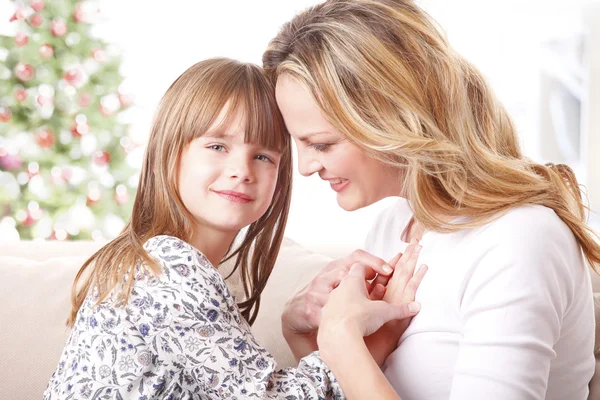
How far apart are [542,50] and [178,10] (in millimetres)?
3019

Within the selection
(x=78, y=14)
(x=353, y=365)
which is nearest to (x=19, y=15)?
(x=78, y=14)

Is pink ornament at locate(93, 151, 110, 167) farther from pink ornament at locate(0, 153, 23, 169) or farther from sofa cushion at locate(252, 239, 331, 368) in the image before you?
sofa cushion at locate(252, 239, 331, 368)

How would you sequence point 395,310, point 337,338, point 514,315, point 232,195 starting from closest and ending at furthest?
point 514,315 → point 337,338 → point 395,310 → point 232,195

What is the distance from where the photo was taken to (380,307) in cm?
135

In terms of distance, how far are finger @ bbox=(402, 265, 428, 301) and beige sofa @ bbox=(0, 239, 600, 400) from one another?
0.54 meters

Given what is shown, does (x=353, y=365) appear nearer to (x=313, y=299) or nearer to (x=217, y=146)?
(x=313, y=299)

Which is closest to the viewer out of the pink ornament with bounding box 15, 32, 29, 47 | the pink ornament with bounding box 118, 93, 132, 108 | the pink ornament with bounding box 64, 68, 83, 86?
the pink ornament with bounding box 15, 32, 29, 47

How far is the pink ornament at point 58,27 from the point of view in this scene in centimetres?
434

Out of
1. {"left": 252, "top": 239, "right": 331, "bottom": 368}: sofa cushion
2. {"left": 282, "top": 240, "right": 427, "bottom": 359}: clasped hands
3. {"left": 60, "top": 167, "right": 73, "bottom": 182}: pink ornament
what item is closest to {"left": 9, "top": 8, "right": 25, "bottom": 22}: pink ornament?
{"left": 60, "top": 167, "right": 73, "bottom": 182}: pink ornament

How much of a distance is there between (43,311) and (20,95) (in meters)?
2.73

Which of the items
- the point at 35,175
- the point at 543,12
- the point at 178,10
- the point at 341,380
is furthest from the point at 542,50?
the point at 341,380

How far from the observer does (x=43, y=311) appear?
6.20 ft

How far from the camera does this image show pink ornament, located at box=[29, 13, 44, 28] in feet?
14.1

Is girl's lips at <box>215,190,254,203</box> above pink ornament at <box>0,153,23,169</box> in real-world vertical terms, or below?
above
